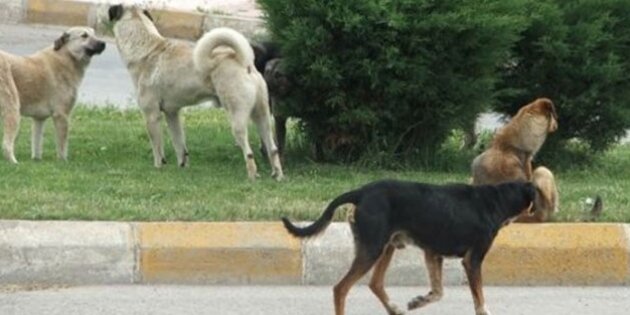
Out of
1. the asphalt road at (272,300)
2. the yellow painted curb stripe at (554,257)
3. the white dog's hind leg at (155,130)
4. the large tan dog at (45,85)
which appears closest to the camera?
the asphalt road at (272,300)

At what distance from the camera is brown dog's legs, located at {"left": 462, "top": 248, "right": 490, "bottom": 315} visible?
7289 millimetres

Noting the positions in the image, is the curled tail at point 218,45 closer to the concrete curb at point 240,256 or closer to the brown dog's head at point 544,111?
the brown dog's head at point 544,111

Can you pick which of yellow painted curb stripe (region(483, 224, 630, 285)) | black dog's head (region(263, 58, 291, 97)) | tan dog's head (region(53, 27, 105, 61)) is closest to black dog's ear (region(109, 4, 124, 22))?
tan dog's head (region(53, 27, 105, 61))

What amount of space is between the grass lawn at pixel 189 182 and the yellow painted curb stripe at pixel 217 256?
1.18ft

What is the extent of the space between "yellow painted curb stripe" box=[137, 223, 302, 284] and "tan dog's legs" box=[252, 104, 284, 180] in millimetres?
2604

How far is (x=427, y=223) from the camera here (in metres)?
7.19

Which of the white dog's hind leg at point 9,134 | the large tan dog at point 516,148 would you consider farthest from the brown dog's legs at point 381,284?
the white dog's hind leg at point 9,134

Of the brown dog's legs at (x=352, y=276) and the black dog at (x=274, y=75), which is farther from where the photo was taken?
the black dog at (x=274, y=75)

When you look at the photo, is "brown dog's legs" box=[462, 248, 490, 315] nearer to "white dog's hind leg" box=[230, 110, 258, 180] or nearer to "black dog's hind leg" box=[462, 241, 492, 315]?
"black dog's hind leg" box=[462, 241, 492, 315]

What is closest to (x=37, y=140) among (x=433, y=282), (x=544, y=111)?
(x=544, y=111)

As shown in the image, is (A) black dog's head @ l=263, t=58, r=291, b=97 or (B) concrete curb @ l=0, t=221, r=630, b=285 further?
(A) black dog's head @ l=263, t=58, r=291, b=97

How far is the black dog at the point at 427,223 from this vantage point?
703 cm

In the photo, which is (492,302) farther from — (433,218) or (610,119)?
(610,119)

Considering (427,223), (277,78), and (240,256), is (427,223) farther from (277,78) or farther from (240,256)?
(277,78)
